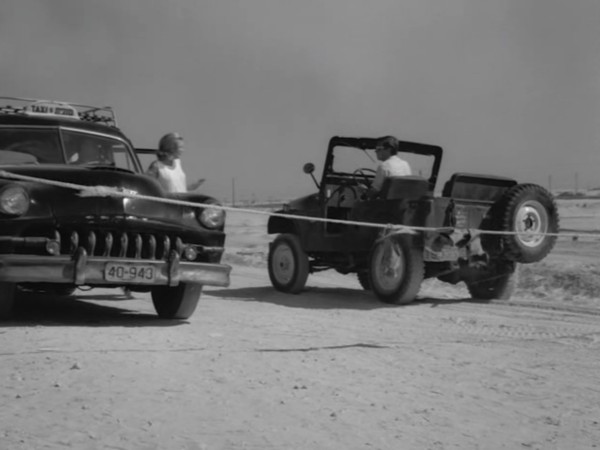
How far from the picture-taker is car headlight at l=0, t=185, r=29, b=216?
5914 mm

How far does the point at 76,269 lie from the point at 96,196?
575 millimetres

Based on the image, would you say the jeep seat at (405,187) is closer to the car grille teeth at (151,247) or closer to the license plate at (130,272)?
the car grille teeth at (151,247)

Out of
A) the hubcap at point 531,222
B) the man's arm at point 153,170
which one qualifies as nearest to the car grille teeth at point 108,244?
the man's arm at point 153,170

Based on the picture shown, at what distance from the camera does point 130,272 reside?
6297 millimetres

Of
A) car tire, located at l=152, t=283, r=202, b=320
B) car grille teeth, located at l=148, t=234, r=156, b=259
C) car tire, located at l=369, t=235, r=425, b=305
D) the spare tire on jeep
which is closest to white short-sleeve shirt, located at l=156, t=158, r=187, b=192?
car tire, located at l=152, t=283, r=202, b=320

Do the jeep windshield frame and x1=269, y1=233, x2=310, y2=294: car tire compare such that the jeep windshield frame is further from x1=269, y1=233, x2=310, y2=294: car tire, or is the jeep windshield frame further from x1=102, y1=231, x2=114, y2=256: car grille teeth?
x1=102, y1=231, x2=114, y2=256: car grille teeth

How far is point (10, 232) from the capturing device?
5.98 metres

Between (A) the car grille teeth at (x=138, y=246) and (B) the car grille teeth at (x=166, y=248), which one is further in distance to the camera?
(B) the car grille teeth at (x=166, y=248)

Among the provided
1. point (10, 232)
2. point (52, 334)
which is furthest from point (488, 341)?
point (10, 232)

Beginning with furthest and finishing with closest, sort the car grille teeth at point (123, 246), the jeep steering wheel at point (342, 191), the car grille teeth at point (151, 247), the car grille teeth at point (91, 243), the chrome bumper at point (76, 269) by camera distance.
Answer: the jeep steering wheel at point (342, 191), the car grille teeth at point (151, 247), the car grille teeth at point (123, 246), the car grille teeth at point (91, 243), the chrome bumper at point (76, 269)

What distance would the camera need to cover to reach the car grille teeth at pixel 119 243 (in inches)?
246

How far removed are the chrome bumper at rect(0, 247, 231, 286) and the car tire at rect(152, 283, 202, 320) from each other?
1.68ft

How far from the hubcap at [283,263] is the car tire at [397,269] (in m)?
1.69

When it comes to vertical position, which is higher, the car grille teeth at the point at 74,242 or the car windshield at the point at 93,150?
Answer: the car windshield at the point at 93,150
